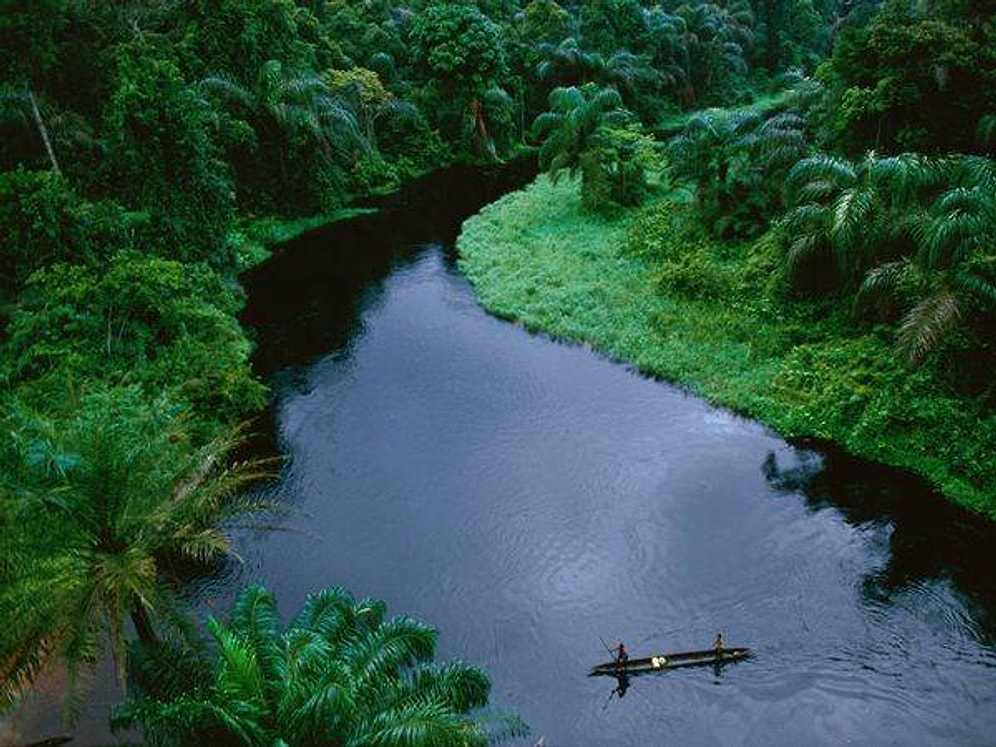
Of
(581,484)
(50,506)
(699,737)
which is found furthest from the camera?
(581,484)

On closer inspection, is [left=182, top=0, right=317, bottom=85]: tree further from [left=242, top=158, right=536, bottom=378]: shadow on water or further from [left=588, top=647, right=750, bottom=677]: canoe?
[left=588, top=647, right=750, bottom=677]: canoe

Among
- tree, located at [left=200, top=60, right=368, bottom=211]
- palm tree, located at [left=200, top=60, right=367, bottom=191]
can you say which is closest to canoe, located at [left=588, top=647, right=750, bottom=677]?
tree, located at [left=200, top=60, right=368, bottom=211]

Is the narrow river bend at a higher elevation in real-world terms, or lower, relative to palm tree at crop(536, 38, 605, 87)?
lower

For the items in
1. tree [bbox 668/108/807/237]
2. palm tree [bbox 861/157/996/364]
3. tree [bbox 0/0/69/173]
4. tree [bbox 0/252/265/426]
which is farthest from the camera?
tree [bbox 668/108/807/237]

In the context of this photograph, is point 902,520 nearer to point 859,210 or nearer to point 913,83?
point 859,210

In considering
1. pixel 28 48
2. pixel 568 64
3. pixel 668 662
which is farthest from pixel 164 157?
pixel 568 64

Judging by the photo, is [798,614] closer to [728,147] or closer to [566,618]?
[566,618]

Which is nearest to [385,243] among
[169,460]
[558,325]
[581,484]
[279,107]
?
[279,107]
